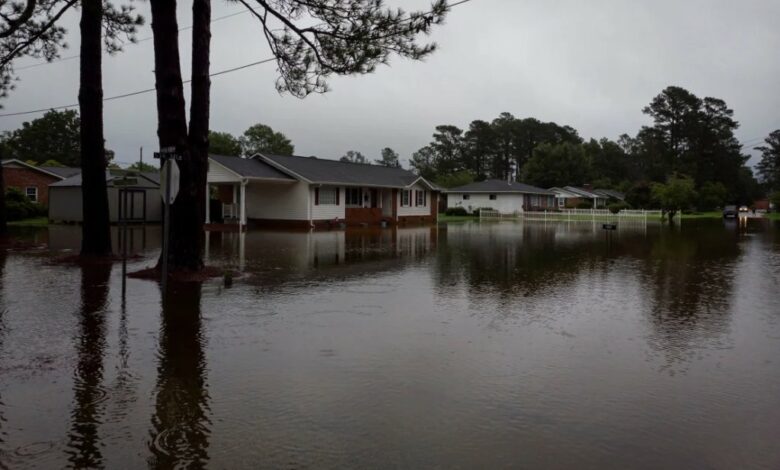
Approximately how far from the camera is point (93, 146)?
50.7 ft

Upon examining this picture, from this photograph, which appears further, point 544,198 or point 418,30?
point 544,198

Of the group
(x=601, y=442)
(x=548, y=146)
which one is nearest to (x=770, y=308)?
(x=601, y=442)

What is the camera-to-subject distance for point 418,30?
11.7 metres

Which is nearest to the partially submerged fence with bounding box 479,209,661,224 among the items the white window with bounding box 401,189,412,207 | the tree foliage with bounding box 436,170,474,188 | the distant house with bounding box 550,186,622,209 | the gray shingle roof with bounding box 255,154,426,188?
the gray shingle roof with bounding box 255,154,426,188

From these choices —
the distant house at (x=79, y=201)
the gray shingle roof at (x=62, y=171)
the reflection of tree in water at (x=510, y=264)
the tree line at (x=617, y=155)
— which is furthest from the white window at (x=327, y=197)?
the tree line at (x=617, y=155)

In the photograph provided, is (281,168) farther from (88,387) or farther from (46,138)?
(46,138)

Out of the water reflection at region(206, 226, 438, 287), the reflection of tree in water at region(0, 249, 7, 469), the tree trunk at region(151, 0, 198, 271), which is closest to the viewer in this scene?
the reflection of tree in water at region(0, 249, 7, 469)

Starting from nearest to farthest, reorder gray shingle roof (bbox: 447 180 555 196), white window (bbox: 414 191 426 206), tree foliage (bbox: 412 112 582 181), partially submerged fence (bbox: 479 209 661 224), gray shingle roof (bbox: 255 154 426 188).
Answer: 1. gray shingle roof (bbox: 255 154 426 188)
2. white window (bbox: 414 191 426 206)
3. partially submerged fence (bbox: 479 209 661 224)
4. gray shingle roof (bbox: 447 180 555 196)
5. tree foliage (bbox: 412 112 582 181)

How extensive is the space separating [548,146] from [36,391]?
3413 inches

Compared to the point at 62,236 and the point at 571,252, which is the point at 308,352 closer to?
the point at 571,252

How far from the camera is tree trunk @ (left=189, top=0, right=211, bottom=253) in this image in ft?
42.3

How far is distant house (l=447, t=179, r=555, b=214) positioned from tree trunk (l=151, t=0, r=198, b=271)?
1835 inches

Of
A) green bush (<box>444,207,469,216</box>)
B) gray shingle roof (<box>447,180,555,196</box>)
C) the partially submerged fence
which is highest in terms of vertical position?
gray shingle roof (<box>447,180,555,196</box>)

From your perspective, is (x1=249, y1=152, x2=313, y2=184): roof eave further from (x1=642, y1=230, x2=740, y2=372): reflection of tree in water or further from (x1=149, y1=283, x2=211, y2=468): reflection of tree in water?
(x1=149, y1=283, x2=211, y2=468): reflection of tree in water
